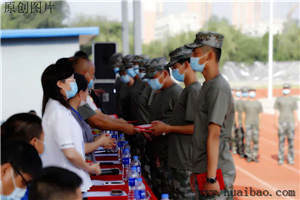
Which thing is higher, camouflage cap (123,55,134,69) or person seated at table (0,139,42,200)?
camouflage cap (123,55,134,69)

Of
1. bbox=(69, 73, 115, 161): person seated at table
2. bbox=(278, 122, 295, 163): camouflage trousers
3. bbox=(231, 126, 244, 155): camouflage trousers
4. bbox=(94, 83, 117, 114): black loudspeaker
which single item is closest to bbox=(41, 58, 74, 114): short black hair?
bbox=(69, 73, 115, 161): person seated at table

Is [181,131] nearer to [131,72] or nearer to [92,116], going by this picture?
[92,116]

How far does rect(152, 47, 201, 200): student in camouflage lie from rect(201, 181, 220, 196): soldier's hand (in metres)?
1.08

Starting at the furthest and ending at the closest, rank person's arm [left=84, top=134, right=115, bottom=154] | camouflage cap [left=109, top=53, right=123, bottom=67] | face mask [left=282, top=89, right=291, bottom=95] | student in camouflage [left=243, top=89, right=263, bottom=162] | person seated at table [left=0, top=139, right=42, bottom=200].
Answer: student in camouflage [left=243, top=89, right=263, bottom=162], face mask [left=282, top=89, right=291, bottom=95], camouflage cap [left=109, top=53, right=123, bottom=67], person's arm [left=84, top=134, right=115, bottom=154], person seated at table [left=0, top=139, right=42, bottom=200]

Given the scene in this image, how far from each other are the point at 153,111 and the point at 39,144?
2.99 metres

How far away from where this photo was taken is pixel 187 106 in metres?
4.23

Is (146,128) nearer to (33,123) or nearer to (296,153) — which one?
(33,123)

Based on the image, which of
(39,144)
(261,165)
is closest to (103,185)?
(39,144)

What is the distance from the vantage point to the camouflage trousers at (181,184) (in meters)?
4.44

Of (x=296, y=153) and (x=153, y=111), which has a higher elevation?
(x=153, y=111)

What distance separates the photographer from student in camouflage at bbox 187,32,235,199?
325 centimetres

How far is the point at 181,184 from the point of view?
14.6ft

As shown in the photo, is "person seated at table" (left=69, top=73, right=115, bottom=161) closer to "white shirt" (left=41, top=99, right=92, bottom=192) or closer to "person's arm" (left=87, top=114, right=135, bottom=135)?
"white shirt" (left=41, top=99, right=92, bottom=192)

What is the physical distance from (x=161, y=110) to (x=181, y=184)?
1.05 m
